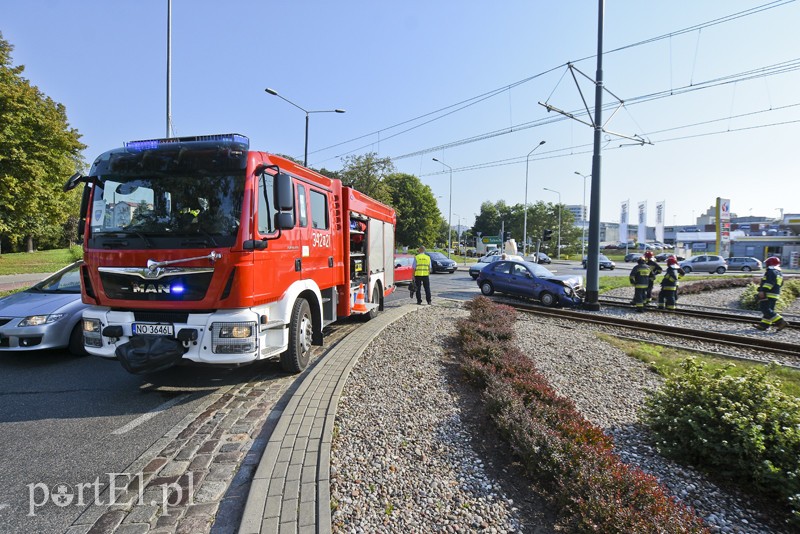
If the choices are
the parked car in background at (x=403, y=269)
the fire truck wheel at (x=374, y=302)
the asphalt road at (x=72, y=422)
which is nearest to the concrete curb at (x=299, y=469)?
the asphalt road at (x=72, y=422)

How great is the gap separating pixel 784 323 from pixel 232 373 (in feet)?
42.4

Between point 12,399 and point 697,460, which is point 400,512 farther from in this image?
point 12,399

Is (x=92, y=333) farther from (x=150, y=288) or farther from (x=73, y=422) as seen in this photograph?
(x=73, y=422)

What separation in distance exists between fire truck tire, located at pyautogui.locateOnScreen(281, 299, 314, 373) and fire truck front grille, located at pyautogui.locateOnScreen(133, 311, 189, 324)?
1.32 m

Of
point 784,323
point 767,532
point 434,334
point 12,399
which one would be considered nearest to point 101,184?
point 12,399

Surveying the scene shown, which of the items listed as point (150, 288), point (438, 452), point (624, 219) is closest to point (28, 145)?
point (150, 288)

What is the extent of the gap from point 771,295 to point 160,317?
1300 cm

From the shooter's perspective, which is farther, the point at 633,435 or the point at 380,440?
the point at 633,435

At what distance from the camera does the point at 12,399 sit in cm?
443

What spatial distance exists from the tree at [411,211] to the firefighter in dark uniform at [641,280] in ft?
132

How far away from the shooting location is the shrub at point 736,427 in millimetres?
2734

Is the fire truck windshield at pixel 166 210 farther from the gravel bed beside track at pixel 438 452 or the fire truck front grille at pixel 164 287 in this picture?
the gravel bed beside track at pixel 438 452

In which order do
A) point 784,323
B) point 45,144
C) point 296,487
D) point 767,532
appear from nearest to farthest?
1. point 767,532
2. point 296,487
3. point 784,323
4. point 45,144

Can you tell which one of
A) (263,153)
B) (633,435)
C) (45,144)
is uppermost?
(45,144)
